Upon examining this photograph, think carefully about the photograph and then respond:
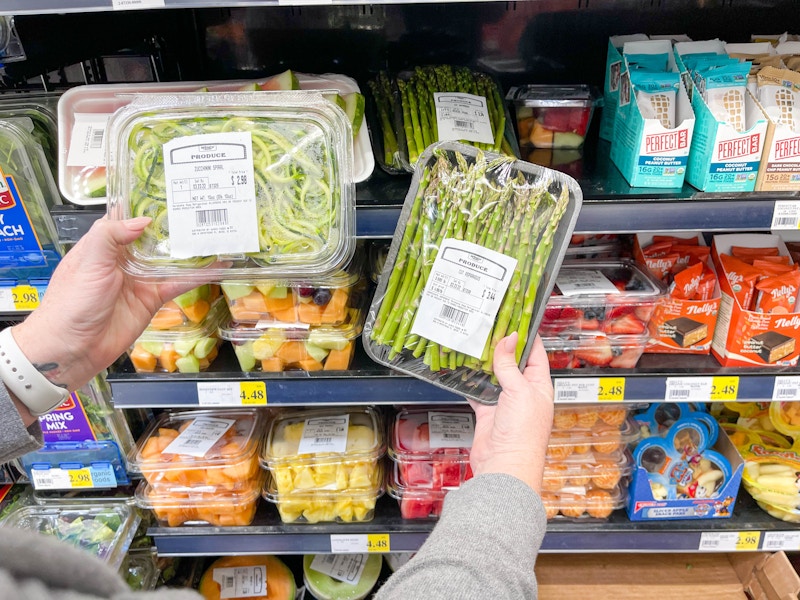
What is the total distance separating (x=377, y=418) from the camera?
5.80 feet

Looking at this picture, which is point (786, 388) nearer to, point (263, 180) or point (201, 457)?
point (263, 180)

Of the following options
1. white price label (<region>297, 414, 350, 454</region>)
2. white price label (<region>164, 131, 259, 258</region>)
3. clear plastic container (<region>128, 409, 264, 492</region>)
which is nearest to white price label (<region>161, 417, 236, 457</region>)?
clear plastic container (<region>128, 409, 264, 492</region>)

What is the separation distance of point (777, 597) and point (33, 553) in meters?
1.87

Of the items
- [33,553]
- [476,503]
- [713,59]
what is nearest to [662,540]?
[476,503]

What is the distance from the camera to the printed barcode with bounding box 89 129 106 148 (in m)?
1.34

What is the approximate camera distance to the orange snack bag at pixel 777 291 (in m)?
1.42

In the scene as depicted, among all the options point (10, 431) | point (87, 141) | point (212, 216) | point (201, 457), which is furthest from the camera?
point (201, 457)

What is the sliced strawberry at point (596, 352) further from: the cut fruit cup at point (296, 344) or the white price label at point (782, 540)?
the white price label at point (782, 540)

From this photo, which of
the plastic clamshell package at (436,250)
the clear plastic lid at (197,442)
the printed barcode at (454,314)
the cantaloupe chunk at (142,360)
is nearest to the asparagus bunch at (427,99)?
the plastic clamshell package at (436,250)

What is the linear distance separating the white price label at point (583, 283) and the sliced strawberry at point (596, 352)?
12 centimetres

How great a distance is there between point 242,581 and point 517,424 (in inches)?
51.0

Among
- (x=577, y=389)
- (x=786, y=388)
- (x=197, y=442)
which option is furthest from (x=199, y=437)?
(x=786, y=388)

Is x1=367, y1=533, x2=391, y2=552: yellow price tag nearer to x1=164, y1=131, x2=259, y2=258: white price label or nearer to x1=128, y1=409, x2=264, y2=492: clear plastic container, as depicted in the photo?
x1=128, y1=409, x2=264, y2=492: clear plastic container

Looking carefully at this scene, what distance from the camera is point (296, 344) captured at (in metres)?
1.47
